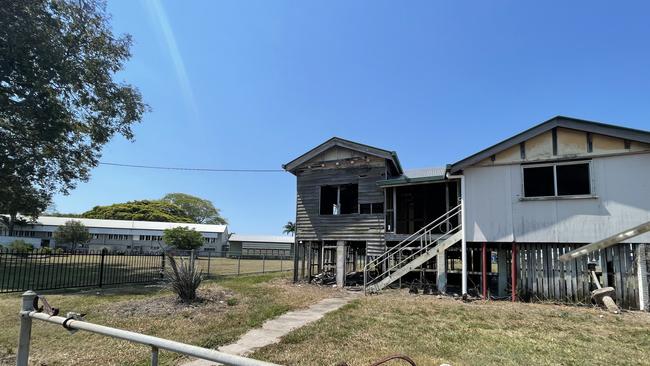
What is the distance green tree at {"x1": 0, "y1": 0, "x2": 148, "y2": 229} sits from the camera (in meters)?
15.6

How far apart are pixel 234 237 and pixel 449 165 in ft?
217

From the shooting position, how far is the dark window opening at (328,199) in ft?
58.9

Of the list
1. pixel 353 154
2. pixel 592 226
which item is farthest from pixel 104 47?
pixel 592 226

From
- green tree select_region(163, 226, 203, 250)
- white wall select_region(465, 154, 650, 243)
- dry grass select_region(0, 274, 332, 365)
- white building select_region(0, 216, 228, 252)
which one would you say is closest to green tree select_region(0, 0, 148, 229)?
dry grass select_region(0, 274, 332, 365)

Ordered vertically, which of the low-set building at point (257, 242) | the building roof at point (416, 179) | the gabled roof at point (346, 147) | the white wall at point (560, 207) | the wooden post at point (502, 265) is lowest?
the low-set building at point (257, 242)

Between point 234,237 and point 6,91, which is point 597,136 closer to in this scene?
point 6,91

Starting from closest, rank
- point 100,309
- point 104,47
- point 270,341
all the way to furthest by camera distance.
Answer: point 270,341
point 100,309
point 104,47

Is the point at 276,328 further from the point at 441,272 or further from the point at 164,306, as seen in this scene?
the point at 441,272

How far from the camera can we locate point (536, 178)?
1192 centimetres

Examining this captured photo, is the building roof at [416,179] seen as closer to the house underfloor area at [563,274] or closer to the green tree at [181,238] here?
the house underfloor area at [563,274]

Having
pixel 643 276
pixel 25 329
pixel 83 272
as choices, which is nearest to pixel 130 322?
pixel 25 329

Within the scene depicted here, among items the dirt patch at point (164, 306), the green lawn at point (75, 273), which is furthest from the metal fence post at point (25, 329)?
the green lawn at point (75, 273)

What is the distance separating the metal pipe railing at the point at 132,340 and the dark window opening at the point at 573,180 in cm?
1226

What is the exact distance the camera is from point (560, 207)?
11.4 meters
